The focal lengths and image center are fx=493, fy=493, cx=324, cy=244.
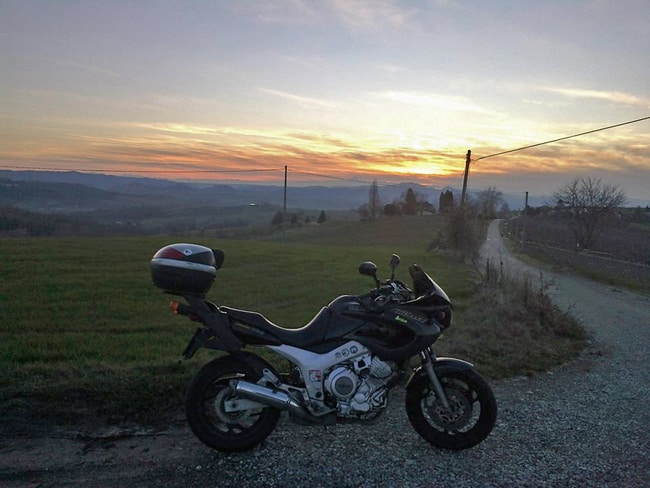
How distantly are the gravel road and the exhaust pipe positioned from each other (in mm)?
345

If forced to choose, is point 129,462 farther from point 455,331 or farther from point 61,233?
point 61,233

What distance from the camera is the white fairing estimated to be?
12.5 feet

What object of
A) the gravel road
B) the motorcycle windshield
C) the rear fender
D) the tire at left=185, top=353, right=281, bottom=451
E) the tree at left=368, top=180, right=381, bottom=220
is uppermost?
the motorcycle windshield

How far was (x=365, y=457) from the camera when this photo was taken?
151 inches

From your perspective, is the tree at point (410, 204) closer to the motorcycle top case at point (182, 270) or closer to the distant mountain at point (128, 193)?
the distant mountain at point (128, 193)

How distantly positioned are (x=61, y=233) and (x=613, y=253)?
34.0m

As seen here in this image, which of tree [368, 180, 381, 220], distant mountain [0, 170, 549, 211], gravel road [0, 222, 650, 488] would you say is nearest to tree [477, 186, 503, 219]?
distant mountain [0, 170, 549, 211]

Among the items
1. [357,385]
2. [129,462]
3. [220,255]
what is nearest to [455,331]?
[357,385]

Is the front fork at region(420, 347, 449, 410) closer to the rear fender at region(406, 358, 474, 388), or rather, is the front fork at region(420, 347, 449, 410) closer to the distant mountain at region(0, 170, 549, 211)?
the rear fender at region(406, 358, 474, 388)

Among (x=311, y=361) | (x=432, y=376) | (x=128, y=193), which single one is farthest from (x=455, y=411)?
(x=128, y=193)

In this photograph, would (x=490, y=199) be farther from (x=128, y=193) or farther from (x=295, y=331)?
(x=295, y=331)

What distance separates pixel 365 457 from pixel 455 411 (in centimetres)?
82

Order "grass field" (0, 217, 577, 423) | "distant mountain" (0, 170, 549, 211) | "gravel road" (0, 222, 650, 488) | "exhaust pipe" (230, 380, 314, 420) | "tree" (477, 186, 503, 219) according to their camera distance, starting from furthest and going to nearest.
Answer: "tree" (477, 186, 503, 219) < "distant mountain" (0, 170, 549, 211) < "grass field" (0, 217, 577, 423) < "exhaust pipe" (230, 380, 314, 420) < "gravel road" (0, 222, 650, 488)

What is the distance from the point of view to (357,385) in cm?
384
